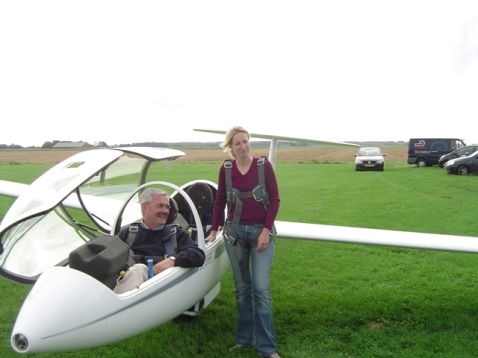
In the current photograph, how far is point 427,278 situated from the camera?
570cm

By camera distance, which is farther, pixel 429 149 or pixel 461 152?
pixel 429 149

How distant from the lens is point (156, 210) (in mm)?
3676

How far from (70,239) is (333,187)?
42.1 feet

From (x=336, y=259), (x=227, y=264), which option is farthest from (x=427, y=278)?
(x=227, y=264)

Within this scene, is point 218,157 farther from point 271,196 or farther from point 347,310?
point 271,196

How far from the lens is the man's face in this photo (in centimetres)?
368

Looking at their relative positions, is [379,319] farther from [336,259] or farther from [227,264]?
[336,259]

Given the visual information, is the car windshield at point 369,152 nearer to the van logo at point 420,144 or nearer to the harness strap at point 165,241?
the van logo at point 420,144

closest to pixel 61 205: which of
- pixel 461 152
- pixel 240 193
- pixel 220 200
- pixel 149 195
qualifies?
pixel 149 195

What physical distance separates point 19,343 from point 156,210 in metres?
1.48

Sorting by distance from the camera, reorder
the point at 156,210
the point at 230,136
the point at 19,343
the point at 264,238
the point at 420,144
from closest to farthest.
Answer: the point at 19,343 < the point at 264,238 < the point at 230,136 < the point at 156,210 < the point at 420,144

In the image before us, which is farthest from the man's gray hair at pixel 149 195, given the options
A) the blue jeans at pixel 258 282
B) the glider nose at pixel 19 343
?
the glider nose at pixel 19 343

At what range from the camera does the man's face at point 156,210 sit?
3682mm

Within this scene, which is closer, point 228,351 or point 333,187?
point 228,351
